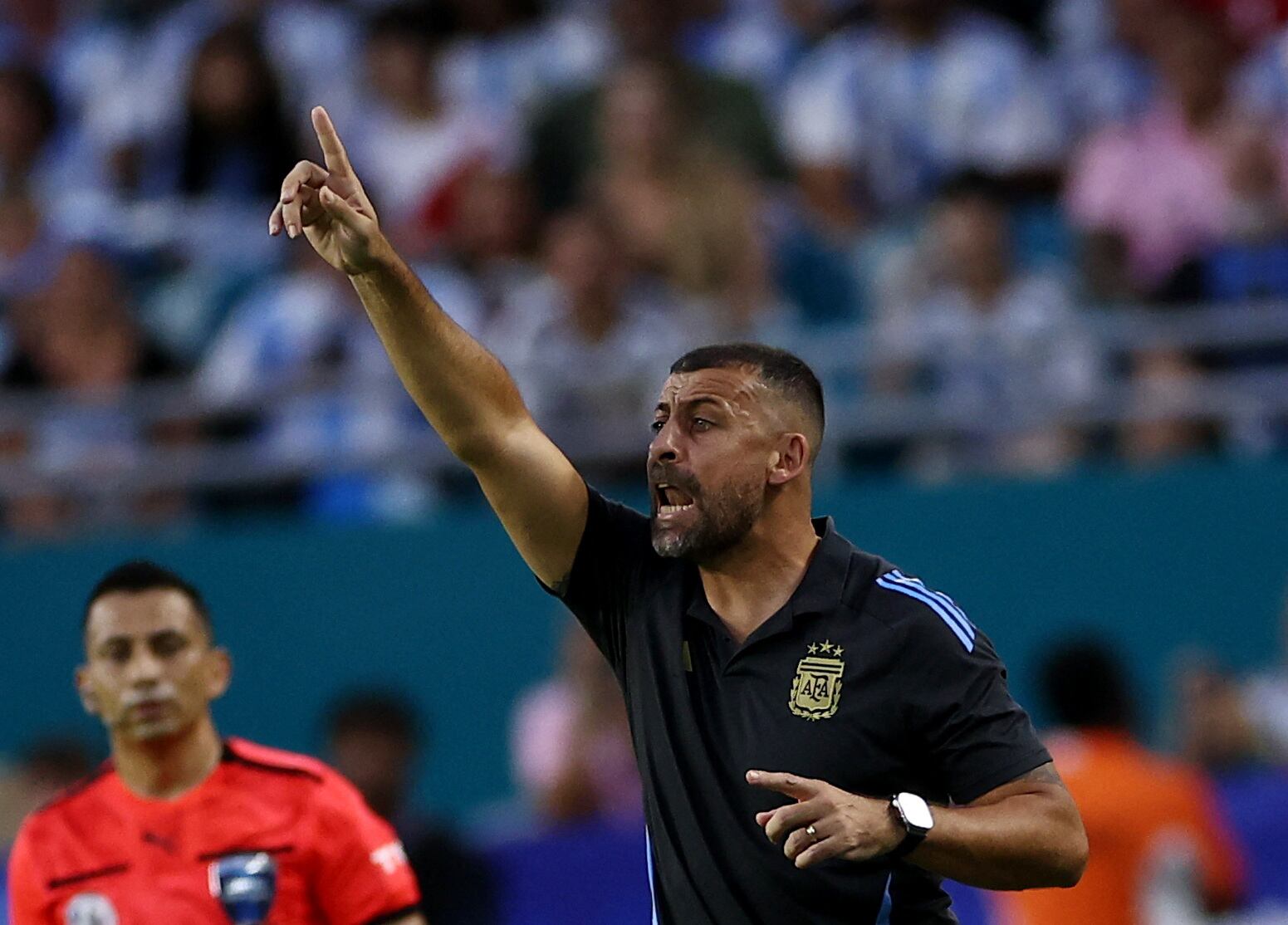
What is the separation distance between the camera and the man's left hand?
394 cm

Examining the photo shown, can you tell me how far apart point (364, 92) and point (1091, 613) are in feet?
15.8

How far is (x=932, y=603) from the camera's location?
4590 millimetres

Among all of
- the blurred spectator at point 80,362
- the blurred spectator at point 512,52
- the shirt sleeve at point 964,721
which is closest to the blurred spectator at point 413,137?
the blurred spectator at point 512,52

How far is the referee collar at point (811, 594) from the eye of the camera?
15.1 ft

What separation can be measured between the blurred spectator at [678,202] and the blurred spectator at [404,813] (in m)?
2.54

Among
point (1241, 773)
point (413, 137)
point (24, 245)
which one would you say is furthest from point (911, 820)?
point (413, 137)

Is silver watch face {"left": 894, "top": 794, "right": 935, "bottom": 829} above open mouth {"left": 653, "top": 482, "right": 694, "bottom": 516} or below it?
below

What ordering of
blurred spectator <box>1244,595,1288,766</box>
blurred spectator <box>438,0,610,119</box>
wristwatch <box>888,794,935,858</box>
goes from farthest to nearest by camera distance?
blurred spectator <box>438,0,610,119</box> < blurred spectator <box>1244,595,1288,766</box> < wristwatch <box>888,794,935,858</box>

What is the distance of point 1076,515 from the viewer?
1009cm

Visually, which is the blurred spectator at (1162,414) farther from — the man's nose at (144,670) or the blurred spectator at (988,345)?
the man's nose at (144,670)

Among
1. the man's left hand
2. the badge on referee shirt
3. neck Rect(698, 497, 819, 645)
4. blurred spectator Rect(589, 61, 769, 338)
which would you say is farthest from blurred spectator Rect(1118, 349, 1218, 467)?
the man's left hand

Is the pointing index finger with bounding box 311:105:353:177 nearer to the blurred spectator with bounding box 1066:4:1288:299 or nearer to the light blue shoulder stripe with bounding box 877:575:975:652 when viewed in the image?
the light blue shoulder stripe with bounding box 877:575:975:652

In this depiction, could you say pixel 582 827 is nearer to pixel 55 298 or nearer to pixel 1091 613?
pixel 1091 613

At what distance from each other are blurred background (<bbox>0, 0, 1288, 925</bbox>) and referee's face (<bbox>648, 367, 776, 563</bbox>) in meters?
4.13
